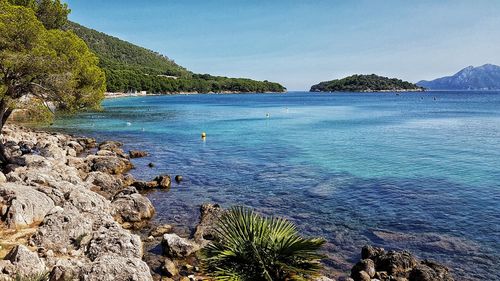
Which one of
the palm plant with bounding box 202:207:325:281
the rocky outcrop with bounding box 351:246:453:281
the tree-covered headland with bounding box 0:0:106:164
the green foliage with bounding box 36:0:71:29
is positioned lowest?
the rocky outcrop with bounding box 351:246:453:281

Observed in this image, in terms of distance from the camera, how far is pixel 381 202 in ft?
76.6

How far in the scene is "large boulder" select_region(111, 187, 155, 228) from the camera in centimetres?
1930

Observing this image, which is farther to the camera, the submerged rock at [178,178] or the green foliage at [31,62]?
the submerged rock at [178,178]

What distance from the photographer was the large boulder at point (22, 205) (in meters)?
14.9

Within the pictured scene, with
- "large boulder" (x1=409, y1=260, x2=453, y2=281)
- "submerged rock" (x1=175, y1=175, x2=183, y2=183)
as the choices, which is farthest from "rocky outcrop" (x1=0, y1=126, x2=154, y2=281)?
"large boulder" (x1=409, y1=260, x2=453, y2=281)

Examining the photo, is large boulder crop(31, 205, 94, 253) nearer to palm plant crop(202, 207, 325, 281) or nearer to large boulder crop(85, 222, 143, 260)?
large boulder crop(85, 222, 143, 260)

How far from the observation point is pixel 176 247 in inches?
607

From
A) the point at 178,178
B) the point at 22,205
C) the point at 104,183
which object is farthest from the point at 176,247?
the point at 178,178

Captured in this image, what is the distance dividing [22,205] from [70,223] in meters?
2.35

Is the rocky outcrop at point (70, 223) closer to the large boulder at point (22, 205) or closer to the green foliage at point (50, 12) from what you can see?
the large boulder at point (22, 205)

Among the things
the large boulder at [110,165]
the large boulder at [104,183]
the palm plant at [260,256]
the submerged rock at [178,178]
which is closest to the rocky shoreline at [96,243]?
the large boulder at [104,183]

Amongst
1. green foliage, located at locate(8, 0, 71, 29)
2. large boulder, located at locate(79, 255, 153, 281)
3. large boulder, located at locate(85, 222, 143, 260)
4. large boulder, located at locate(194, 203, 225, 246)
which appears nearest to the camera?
large boulder, located at locate(79, 255, 153, 281)

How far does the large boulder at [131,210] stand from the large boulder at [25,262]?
756 cm

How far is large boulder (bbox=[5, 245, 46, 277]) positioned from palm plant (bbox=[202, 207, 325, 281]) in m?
5.31
